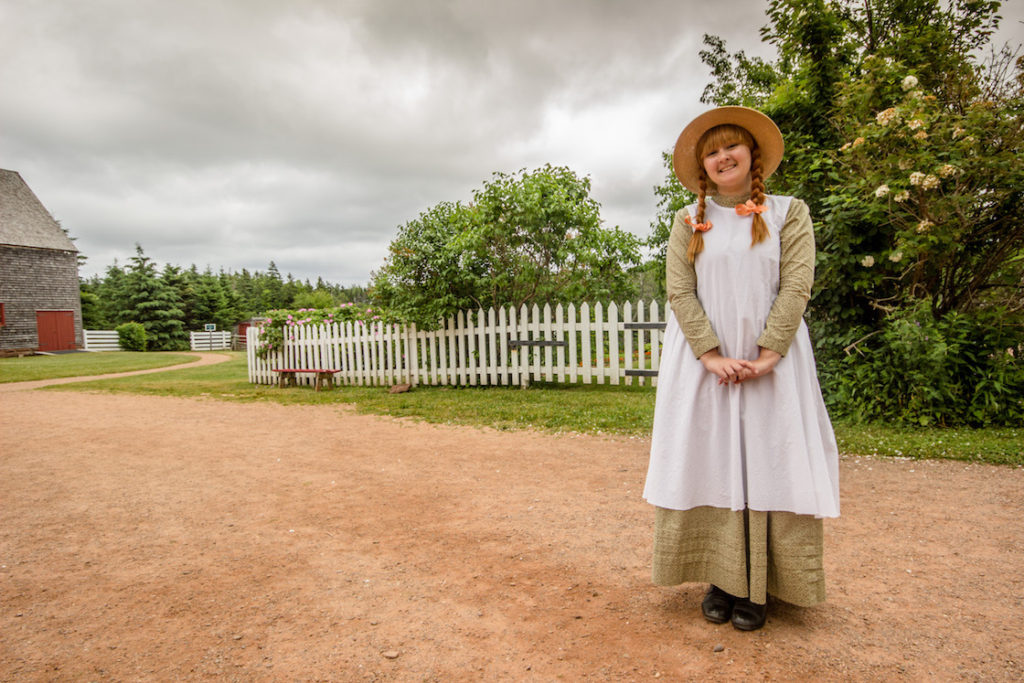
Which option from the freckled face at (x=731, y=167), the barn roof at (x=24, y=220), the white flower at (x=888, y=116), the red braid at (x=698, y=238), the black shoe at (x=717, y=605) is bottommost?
the black shoe at (x=717, y=605)

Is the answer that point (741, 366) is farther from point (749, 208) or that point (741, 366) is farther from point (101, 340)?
point (101, 340)

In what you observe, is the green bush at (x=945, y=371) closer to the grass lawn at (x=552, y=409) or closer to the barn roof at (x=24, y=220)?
the grass lawn at (x=552, y=409)

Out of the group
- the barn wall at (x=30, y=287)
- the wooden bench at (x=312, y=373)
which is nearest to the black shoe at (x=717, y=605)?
the wooden bench at (x=312, y=373)

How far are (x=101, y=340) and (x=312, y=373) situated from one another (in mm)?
29303

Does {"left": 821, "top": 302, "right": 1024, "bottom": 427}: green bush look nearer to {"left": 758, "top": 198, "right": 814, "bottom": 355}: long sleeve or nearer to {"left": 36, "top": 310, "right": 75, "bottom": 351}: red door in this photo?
{"left": 758, "top": 198, "right": 814, "bottom": 355}: long sleeve

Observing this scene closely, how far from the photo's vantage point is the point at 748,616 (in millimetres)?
2279

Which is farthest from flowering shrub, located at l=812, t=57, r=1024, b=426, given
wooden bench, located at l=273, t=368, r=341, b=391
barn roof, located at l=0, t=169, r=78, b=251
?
barn roof, located at l=0, t=169, r=78, b=251

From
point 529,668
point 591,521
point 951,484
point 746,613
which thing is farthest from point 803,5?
point 529,668

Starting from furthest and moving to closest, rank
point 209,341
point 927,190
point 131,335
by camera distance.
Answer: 1. point 209,341
2. point 131,335
3. point 927,190

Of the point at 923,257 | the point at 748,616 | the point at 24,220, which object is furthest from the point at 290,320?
the point at 24,220

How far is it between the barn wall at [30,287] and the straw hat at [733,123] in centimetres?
3588

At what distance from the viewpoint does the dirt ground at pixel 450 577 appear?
2096 millimetres

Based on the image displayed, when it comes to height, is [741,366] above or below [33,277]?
Result: below

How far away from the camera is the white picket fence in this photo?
9125 mm
